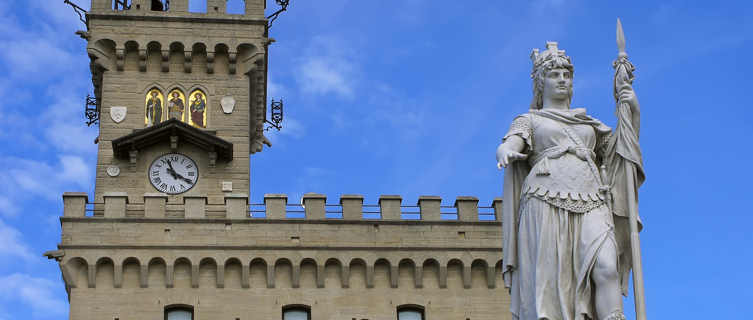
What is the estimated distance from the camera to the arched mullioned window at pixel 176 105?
44.9 meters

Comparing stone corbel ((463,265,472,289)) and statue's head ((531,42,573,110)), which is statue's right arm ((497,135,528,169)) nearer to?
statue's head ((531,42,573,110))

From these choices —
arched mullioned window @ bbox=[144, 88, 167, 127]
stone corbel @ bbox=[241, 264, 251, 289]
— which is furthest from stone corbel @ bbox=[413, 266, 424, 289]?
arched mullioned window @ bbox=[144, 88, 167, 127]

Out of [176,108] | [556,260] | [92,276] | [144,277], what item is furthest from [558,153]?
[176,108]

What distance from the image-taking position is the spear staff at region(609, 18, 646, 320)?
512 inches

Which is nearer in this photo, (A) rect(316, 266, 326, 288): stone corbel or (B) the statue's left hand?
(B) the statue's left hand

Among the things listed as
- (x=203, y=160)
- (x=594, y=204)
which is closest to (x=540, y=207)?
(x=594, y=204)

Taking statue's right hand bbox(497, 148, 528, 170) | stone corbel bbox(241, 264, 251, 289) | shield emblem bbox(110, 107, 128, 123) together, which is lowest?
statue's right hand bbox(497, 148, 528, 170)

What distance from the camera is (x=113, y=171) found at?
44.0 metres

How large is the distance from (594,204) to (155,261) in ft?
97.0

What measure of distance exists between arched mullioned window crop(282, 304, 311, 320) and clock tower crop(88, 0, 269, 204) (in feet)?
15.6

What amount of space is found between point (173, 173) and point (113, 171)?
6.68 ft

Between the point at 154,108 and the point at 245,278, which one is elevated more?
the point at 154,108

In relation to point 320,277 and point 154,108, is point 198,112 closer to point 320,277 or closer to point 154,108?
point 154,108

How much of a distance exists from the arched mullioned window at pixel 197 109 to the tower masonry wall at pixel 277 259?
12.1ft
